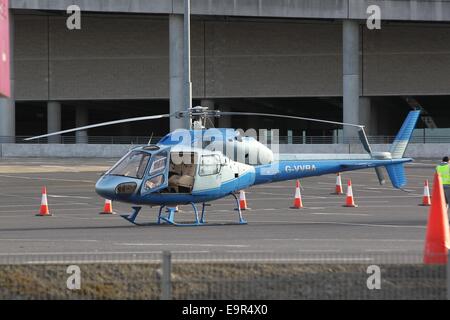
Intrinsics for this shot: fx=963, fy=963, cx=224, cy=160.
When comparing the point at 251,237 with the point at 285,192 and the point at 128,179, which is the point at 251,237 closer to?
the point at 128,179

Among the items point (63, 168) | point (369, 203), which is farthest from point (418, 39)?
point (369, 203)

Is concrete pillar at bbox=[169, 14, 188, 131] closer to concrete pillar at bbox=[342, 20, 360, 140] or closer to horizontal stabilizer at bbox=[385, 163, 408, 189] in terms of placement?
concrete pillar at bbox=[342, 20, 360, 140]

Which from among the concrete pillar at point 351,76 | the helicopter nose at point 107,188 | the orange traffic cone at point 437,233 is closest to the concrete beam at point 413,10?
the concrete pillar at point 351,76

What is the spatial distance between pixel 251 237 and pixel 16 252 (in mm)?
4703

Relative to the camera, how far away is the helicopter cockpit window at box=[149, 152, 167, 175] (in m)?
20.5

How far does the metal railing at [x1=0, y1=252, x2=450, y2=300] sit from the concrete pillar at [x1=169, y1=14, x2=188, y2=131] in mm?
43751

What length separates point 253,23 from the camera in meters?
60.2

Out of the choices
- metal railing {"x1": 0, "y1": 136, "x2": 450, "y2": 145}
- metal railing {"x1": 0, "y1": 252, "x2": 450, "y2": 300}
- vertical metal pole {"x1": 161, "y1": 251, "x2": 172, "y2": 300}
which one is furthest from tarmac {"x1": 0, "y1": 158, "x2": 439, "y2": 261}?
metal railing {"x1": 0, "y1": 136, "x2": 450, "y2": 145}

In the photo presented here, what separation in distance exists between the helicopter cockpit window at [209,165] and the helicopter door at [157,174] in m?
0.84

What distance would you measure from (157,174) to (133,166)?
545mm

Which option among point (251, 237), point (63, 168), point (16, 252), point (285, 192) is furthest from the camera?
point (63, 168)

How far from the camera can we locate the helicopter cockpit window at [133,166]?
2045 cm

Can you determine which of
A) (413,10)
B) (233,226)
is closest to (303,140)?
(413,10)

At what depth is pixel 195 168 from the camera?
20938 mm
